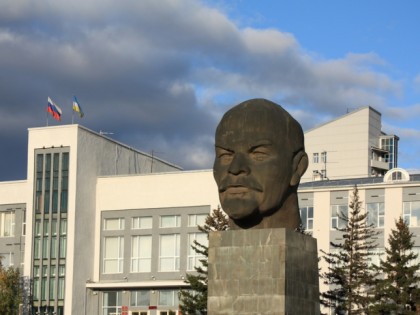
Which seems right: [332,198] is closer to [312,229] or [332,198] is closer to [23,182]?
[312,229]

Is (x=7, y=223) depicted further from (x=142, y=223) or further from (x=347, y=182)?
(x=347, y=182)

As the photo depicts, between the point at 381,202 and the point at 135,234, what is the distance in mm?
16892

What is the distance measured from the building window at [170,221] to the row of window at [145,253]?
0.67 m

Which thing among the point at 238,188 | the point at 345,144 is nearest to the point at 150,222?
the point at 345,144

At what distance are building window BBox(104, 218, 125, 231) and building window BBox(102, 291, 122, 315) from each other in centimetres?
430

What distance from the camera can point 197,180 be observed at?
71812 millimetres

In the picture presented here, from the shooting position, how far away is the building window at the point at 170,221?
72.2m

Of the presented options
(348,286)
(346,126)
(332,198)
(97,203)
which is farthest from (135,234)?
(346,126)

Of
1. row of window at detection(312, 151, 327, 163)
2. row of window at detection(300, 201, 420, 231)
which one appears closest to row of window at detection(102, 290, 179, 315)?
row of window at detection(300, 201, 420, 231)

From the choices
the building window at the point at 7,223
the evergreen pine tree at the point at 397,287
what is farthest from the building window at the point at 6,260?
the evergreen pine tree at the point at 397,287

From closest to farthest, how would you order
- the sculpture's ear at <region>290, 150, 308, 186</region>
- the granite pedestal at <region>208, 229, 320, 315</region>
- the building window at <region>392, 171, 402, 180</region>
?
the granite pedestal at <region>208, 229, 320, 315</region>
the sculpture's ear at <region>290, 150, 308, 186</region>
the building window at <region>392, 171, 402, 180</region>

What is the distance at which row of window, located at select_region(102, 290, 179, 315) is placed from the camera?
2837 inches

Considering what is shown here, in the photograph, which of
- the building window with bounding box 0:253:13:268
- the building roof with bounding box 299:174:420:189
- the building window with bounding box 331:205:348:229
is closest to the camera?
the building window with bounding box 331:205:348:229

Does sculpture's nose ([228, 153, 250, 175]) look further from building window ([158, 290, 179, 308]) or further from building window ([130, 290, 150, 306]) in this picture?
building window ([130, 290, 150, 306])
